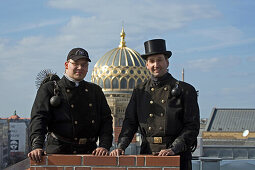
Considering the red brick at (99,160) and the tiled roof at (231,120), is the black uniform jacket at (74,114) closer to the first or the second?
the red brick at (99,160)

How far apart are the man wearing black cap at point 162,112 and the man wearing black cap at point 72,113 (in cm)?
29

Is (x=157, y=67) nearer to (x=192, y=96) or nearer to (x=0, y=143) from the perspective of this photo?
(x=192, y=96)

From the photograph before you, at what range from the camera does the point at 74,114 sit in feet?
17.7

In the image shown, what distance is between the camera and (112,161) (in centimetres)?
464

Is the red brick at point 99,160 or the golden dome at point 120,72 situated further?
the golden dome at point 120,72

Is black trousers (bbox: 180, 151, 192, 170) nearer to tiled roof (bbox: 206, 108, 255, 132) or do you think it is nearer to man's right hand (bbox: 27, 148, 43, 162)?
man's right hand (bbox: 27, 148, 43, 162)

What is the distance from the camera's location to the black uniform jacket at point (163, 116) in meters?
5.27

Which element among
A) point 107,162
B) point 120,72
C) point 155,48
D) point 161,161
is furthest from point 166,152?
point 120,72

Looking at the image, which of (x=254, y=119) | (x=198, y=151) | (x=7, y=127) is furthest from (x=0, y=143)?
(x=198, y=151)

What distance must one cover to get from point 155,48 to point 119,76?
2510 inches

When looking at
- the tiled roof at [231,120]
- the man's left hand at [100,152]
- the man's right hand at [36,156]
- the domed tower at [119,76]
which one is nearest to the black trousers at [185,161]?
the man's left hand at [100,152]

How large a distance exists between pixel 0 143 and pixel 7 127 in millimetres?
14186

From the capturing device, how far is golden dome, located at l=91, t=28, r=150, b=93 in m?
68.7

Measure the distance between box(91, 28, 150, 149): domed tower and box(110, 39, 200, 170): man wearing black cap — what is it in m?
62.6
